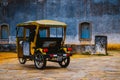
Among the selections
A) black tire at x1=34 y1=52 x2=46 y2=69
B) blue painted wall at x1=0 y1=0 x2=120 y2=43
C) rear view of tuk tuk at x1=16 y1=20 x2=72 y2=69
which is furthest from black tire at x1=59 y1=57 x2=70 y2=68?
blue painted wall at x1=0 y1=0 x2=120 y2=43

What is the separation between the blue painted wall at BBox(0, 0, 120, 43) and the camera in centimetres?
3088

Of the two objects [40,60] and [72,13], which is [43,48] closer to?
[40,60]

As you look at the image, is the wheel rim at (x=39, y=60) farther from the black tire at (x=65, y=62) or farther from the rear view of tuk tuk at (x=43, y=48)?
the black tire at (x=65, y=62)

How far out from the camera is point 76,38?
3169 cm

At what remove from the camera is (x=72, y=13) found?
31.8m

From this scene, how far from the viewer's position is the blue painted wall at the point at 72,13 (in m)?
30.9

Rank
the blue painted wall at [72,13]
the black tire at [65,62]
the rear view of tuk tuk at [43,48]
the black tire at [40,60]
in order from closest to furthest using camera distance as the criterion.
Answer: the black tire at [40,60] < the rear view of tuk tuk at [43,48] < the black tire at [65,62] < the blue painted wall at [72,13]

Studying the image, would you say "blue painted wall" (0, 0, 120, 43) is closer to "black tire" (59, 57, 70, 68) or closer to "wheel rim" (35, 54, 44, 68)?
"black tire" (59, 57, 70, 68)

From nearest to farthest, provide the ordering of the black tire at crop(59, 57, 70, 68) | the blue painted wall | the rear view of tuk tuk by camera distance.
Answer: the rear view of tuk tuk
the black tire at crop(59, 57, 70, 68)
the blue painted wall

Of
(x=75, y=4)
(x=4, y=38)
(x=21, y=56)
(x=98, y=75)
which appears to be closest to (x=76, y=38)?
(x=75, y=4)

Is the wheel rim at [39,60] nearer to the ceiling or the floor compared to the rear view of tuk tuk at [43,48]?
nearer to the floor

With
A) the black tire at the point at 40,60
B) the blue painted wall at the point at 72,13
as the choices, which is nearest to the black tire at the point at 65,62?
the black tire at the point at 40,60

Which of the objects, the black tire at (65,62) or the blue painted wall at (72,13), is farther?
the blue painted wall at (72,13)

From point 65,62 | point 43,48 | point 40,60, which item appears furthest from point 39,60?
point 65,62
